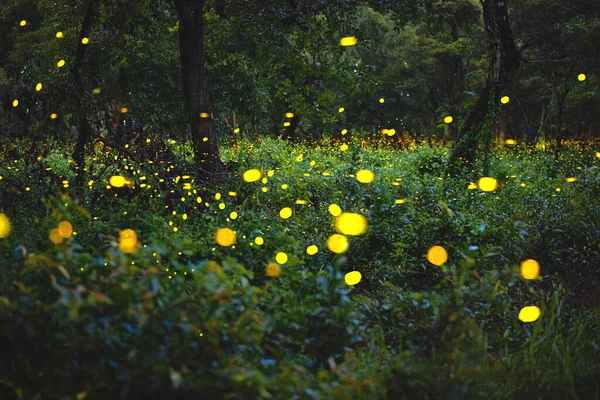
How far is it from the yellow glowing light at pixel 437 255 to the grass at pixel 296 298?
0.06 meters

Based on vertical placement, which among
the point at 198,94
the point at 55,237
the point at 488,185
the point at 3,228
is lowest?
the point at 488,185

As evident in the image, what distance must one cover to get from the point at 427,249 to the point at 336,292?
7.09ft

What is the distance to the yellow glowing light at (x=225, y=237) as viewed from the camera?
14.3 feet

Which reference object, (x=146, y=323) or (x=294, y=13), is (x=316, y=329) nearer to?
(x=146, y=323)

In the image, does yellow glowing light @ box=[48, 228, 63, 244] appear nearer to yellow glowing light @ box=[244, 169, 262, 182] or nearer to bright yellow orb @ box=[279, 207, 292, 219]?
bright yellow orb @ box=[279, 207, 292, 219]

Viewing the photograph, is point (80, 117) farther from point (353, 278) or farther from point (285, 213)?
point (353, 278)

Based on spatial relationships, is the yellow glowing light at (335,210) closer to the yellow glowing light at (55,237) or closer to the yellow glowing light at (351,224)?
the yellow glowing light at (351,224)

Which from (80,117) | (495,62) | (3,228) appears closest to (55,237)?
(3,228)

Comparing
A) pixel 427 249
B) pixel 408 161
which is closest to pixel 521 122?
pixel 408 161

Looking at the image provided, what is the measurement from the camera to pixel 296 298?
3.54 meters

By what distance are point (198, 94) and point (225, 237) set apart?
12.2ft

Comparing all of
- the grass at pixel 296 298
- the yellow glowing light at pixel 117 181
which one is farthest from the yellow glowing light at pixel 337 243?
the yellow glowing light at pixel 117 181

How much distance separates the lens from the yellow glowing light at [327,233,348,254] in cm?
500

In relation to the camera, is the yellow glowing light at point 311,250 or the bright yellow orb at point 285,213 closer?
the yellow glowing light at point 311,250
